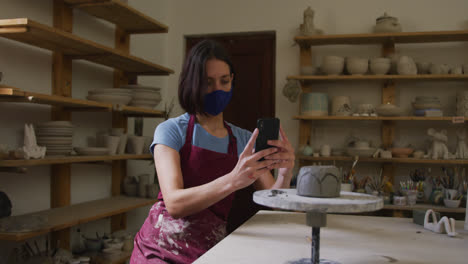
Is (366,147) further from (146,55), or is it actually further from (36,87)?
(36,87)

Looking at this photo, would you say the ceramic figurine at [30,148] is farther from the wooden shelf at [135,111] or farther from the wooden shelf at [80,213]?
the wooden shelf at [135,111]

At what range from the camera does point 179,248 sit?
1.37m

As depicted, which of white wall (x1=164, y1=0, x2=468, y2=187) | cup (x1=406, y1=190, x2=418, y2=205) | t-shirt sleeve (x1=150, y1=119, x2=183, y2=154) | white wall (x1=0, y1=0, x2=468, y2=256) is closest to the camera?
t-shirt sleeve (x1=150, y1=119, x2=183, y2=154)

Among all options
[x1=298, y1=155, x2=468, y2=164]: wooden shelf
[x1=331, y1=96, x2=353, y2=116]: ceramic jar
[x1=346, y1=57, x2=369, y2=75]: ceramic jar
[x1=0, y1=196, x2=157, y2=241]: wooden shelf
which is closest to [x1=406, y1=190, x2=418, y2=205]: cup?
[x1=298, y1=155, x2=468, y2=164]: wooden shelf

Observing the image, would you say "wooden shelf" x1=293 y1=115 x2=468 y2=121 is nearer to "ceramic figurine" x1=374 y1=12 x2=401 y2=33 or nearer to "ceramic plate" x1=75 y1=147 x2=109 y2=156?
"ceramic figurine" x1=374 y1=12 x2=401 y2=33

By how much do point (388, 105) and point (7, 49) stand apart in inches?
111

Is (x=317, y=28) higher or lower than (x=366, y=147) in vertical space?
higher

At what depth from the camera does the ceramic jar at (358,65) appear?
11.8ft

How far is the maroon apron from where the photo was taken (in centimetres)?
137

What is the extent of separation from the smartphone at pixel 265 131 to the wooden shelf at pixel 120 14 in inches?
75.3

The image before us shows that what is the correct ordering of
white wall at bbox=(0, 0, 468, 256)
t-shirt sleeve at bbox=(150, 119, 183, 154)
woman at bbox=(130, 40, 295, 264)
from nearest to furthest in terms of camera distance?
woman at bbox=(130, 40, 295, 264) → t-shirt sleeve at bbox=(150, 119, 183, 154) → white wall at bbox=(0, 0, 468, 256)

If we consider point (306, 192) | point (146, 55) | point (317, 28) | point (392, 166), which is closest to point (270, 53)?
point (317, 28)

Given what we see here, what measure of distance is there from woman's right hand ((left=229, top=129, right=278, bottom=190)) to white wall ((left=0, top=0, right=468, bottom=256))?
1829 millimetres

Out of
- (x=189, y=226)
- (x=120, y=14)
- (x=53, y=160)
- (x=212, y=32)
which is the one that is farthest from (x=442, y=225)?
(x=212, y=32)
